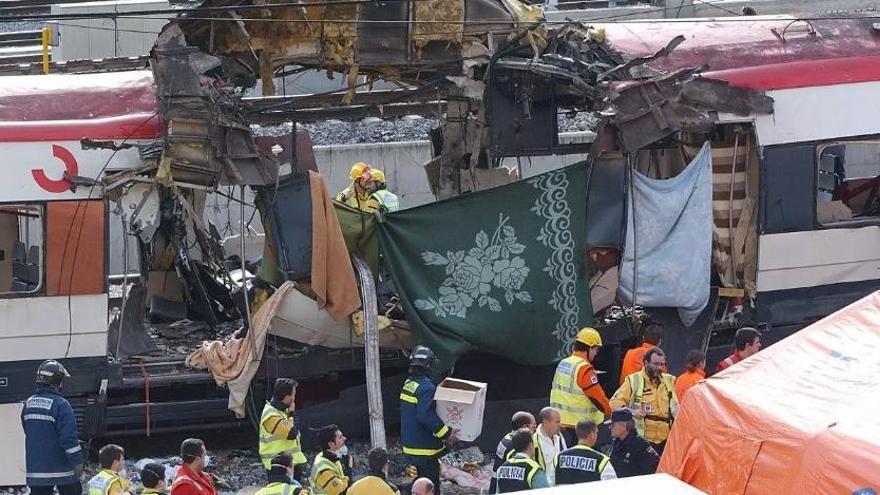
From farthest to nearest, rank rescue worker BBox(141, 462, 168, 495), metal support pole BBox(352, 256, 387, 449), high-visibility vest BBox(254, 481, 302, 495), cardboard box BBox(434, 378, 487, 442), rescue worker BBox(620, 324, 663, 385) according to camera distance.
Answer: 1. metal support pole BBox(352, 256, 387, 449)
2. rescue worker BBox(620, 324, 663, 385)
3. cardboard box BBox(434, 378, 487, 442)
4. rescue worker BBox(141, 462, 168, 495)
5. high-visibility vest BBox(254, 481, 302, 495)

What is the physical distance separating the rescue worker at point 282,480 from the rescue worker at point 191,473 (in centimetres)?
74

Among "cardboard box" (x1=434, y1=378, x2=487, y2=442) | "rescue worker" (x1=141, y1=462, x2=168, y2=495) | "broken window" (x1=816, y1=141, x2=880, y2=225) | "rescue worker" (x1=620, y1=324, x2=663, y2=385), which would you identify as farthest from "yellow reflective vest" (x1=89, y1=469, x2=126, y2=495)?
"broken window" (x1=816, y1=141, x2=880, y2=225)

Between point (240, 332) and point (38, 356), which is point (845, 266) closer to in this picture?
point (240, 332)

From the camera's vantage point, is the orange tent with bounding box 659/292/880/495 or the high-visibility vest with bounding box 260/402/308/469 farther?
the high-visibility vest with bounding box 260/402/308/469

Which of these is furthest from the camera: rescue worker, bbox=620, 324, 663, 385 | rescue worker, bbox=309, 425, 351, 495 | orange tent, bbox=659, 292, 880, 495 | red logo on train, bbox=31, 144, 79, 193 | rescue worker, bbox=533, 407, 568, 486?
red logo on train, bbox=31, 144, 79, 193

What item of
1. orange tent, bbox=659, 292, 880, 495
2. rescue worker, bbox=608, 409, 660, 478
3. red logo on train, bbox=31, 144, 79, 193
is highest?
red logo on train, bbox=31, 144, 79, 193

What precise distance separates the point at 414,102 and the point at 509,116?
7.23 ft

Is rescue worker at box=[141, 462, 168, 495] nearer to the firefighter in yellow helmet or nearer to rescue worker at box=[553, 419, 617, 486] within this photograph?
rescue worker at box=[553, 419, 617, 486]

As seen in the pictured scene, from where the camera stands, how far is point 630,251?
14047mm

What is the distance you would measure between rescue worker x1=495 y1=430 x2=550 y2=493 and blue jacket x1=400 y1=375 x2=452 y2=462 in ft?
6.15

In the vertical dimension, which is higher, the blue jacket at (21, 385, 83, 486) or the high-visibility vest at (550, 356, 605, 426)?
the high-visibility vest at (550, 356, 605, 426)

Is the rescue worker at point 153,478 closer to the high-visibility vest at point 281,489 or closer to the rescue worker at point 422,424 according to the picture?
the high-visibility vest at point 281,489

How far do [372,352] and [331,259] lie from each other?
0.85 metres

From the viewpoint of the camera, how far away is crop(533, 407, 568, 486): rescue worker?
34.8 feet
